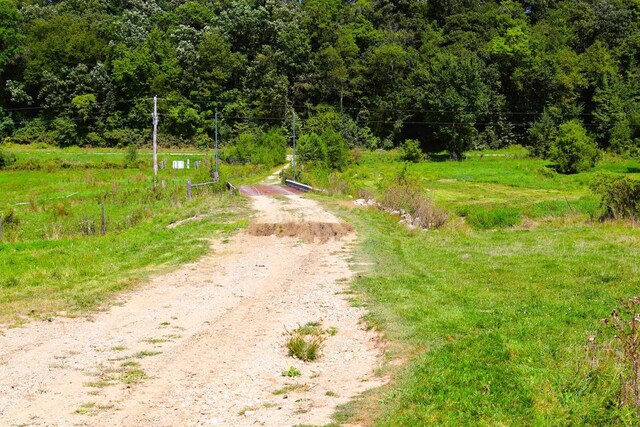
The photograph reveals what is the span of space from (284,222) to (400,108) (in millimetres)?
64841

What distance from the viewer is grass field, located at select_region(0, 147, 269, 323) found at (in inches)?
567

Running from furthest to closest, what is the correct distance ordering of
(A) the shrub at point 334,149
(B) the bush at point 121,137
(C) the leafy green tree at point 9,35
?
1. (C) the leafy green tree at point 9,35
2. (B) the bush at point 121,137
3. (A) the shrub at point 334,149

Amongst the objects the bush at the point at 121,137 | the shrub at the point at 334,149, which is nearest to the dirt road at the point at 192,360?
the shrub at the point at 334,149

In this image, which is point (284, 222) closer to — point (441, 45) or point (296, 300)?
point (296, 300)

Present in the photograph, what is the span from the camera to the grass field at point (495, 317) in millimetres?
7258

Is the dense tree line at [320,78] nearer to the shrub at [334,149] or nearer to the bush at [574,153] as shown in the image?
the bush at [574,153]

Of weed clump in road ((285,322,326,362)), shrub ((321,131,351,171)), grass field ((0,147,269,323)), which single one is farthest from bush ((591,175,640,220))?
shrub ((321,131,351,171))

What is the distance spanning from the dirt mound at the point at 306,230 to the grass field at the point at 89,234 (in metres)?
1.23

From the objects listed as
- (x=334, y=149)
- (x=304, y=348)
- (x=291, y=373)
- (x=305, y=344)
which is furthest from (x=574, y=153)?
Answer: (x=291, y=373)

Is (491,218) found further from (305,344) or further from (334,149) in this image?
(305,344)

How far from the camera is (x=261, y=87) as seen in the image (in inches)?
3558

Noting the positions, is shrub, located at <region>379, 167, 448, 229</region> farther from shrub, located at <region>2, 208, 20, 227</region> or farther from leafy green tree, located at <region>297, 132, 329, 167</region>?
shrub, located at <region>2, 208, 20, 227</region>

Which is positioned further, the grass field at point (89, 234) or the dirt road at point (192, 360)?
the grass field at point (89, 234)

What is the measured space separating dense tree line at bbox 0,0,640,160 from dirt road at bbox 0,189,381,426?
6636 centimetres
